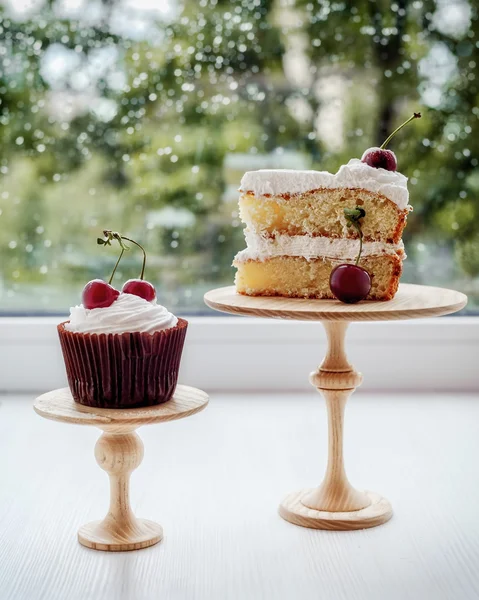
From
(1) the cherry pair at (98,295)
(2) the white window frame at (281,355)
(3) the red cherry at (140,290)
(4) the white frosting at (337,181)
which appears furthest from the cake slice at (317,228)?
(2) the white window frame at (281,355)

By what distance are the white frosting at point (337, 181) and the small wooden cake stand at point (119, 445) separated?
0.54 meters

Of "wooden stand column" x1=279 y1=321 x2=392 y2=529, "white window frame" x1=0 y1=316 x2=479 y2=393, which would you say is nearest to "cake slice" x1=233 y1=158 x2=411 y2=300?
"wooden stand column" x1=279 y1=321 x2=392 y2=529

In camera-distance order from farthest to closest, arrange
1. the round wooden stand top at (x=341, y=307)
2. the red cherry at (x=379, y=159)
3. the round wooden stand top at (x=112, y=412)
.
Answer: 1. the red cherry at (x=379, y=159)
2. the round wooden stand top at (x=341, y=307)
3. the round wooden stand top at (x=112, y=412)

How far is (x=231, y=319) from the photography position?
3805 millimetres

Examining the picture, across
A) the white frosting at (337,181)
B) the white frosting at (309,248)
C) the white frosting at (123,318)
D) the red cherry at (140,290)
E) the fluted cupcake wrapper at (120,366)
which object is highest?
the white frosting at (337,181)

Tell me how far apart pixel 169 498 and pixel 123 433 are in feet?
1.51

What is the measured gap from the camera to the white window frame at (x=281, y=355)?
3.73 m

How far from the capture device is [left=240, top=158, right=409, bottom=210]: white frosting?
89.7 inches

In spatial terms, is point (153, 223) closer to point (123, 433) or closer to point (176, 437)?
point (176, 437)

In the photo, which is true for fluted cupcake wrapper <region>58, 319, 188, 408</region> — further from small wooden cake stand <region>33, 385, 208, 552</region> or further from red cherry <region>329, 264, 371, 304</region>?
red cherry <region>329, 264, 371, 304</region>

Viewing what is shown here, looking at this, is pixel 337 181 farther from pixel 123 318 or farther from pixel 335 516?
pixel 335 516

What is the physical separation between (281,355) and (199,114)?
1.00 meters

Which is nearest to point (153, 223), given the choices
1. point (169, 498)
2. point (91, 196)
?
point (91, 196)

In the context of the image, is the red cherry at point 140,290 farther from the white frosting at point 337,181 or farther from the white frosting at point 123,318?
Answer: the white frosting at point 337,181
